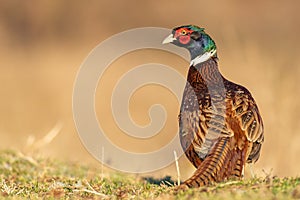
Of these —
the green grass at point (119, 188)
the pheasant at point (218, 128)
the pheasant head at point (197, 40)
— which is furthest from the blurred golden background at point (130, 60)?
the pheasant at point (218, 128)

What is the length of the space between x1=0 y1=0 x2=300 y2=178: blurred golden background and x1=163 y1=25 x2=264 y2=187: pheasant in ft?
9.52

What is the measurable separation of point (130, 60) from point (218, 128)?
1438 centimetres

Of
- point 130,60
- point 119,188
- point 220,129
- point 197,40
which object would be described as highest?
point 130,60

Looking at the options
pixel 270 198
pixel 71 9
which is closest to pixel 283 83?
pixel 270 198

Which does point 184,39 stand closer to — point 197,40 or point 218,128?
point 197,40

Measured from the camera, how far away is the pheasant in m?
6.03

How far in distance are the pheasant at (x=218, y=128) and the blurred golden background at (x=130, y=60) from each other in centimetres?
290

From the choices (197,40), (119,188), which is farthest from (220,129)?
(197,40)

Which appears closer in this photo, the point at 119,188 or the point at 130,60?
the point at 119,188

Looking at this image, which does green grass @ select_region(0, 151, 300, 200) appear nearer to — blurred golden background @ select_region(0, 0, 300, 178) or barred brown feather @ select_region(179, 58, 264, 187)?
barred brown feather @ select_region(179, 58, 264, 187)

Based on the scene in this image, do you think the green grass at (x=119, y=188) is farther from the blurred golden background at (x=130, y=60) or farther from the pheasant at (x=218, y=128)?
the blurred golden background at (x=130, y=60)

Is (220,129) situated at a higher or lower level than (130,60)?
lower

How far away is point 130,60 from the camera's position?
20562 millimetres

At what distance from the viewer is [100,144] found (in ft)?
43.0
